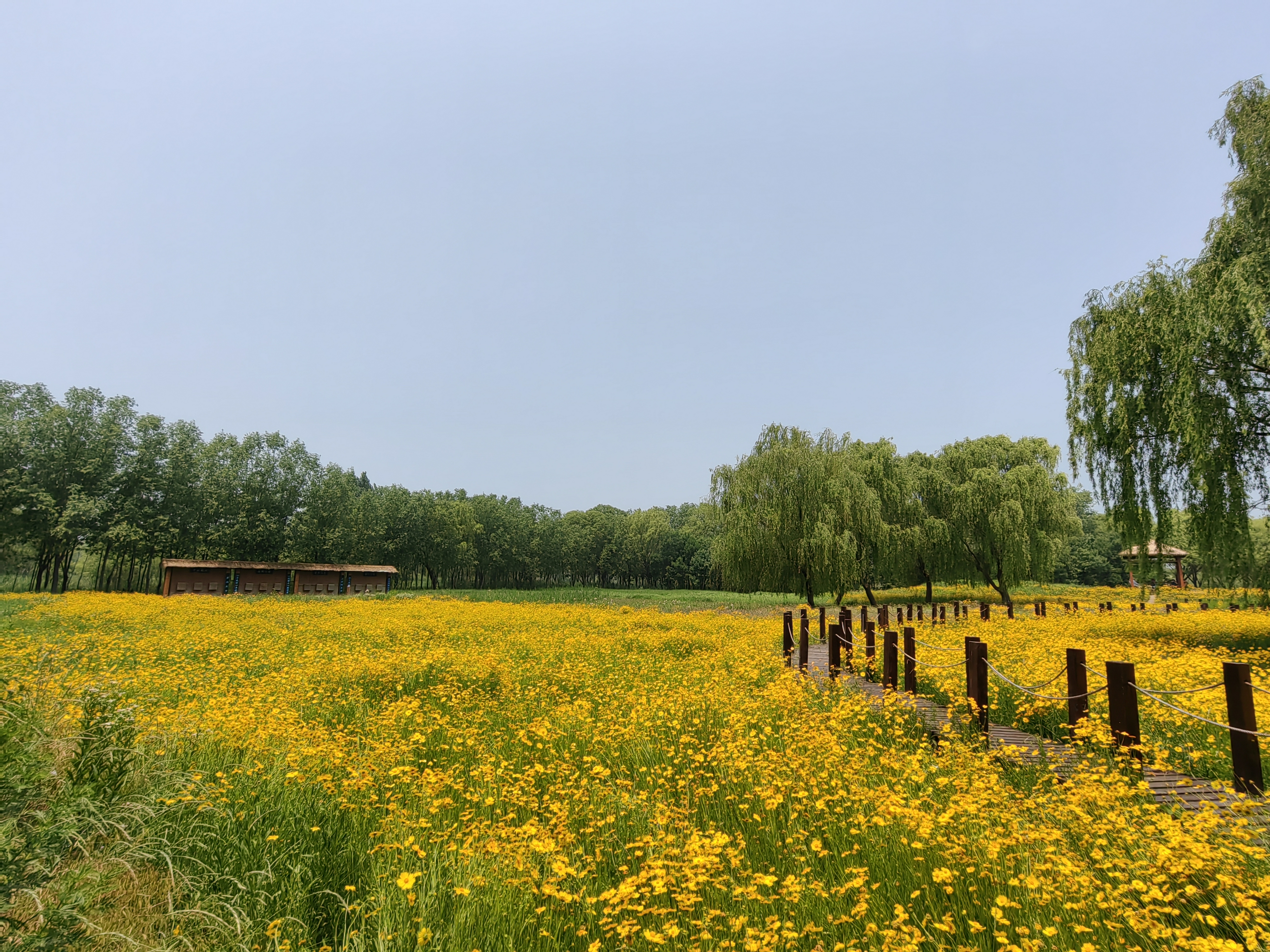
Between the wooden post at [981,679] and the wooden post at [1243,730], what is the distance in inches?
85.4

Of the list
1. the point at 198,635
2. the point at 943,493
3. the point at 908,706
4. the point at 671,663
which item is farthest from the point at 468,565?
the point at 908,706

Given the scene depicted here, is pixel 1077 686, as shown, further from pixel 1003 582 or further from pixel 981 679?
pixel 1003 582

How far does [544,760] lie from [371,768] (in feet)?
5.64

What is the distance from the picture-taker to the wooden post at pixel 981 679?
6680mm

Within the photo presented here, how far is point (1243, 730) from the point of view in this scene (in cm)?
444

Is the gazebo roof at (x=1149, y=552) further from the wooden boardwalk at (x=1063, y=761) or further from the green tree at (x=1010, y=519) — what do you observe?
the wooden boardwalk at (x=1063, y=761)

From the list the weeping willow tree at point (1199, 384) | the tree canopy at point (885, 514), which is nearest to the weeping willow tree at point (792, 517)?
the tree canopy at point (885, 514)

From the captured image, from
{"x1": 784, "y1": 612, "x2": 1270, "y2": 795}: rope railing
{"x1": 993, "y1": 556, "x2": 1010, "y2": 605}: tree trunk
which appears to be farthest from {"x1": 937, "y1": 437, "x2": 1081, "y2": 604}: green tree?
{"x1": 784, "y1": 612, "x2": 1270, "y2": 795}: rope railing

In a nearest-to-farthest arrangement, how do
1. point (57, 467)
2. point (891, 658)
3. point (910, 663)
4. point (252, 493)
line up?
point (910, 663) → point (891, 658) → point (57, 467) → point (252, 493)

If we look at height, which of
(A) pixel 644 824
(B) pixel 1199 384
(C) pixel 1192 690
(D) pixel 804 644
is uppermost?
(B) pixel 1199 384

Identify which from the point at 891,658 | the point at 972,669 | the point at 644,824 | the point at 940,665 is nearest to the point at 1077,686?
the point at 972,669

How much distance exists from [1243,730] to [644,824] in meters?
4.56

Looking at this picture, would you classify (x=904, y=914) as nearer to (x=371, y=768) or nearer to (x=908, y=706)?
(x=371, y=768)

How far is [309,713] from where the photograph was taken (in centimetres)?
748
